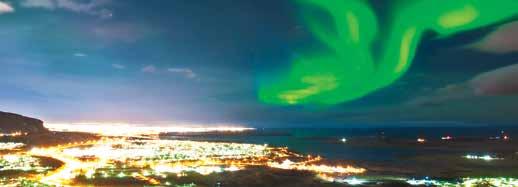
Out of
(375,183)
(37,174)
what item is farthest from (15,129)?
(375,183)

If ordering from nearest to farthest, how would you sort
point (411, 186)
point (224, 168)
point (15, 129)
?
point (411, 186), point (224, 168), point (15, 129)

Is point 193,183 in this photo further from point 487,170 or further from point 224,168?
point 487,170

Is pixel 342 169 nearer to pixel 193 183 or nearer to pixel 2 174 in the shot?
pixel 193 183

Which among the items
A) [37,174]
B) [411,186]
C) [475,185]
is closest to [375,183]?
[411,186]

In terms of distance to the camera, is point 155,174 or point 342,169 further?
point 342,169

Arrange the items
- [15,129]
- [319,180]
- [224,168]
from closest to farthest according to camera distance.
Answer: [319,180] < [224,168] < [15,129]

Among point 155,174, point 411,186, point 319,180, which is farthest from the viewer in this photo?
point 155,174

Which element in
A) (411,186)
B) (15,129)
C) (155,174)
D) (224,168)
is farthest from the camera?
(15,129)
